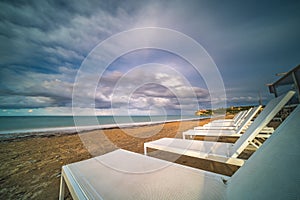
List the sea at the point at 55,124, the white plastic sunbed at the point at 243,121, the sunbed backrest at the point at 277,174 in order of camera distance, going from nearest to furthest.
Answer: the sunbed backrest at the point at 277,174 < the white plastic sunbed at the point at 243,121 < the sea at the point at 55,124

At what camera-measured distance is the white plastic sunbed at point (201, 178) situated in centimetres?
54

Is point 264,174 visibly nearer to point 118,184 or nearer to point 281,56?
point 118,184

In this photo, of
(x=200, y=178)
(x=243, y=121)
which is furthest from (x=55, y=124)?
(x=243, y=121)

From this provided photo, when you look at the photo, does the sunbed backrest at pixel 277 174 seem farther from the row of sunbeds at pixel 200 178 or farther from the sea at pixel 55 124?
the sea at pixel 55 124

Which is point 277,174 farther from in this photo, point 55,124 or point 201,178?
point 55,124

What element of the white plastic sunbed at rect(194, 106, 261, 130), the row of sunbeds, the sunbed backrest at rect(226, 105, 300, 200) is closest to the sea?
the white plastic sunbed at rect(194, 106, 261, 130)

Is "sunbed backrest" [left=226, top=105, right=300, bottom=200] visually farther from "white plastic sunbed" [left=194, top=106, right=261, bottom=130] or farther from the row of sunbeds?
"white plastic sunbed" [left=194, top=106, right=261, bottom=130]

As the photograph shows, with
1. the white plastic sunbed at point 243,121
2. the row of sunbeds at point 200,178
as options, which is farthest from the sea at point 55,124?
the row of sunbeds at point 200,178

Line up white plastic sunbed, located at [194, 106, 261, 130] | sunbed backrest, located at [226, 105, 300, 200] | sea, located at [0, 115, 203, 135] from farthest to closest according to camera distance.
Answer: sea, located at [0, 115, 203, 135], white plastic sunbed, located at [194, 106, 261, 130], sunbed backrest, located at [226, 105, 300, 200]

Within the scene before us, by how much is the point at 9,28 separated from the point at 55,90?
871cm

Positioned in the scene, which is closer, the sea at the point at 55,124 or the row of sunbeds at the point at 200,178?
the row of sunbeds at the point at 200,178

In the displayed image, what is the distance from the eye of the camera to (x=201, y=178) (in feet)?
3.18

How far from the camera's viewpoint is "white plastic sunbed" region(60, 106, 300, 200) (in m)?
0.54

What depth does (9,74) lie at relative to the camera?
1094 centimetres
